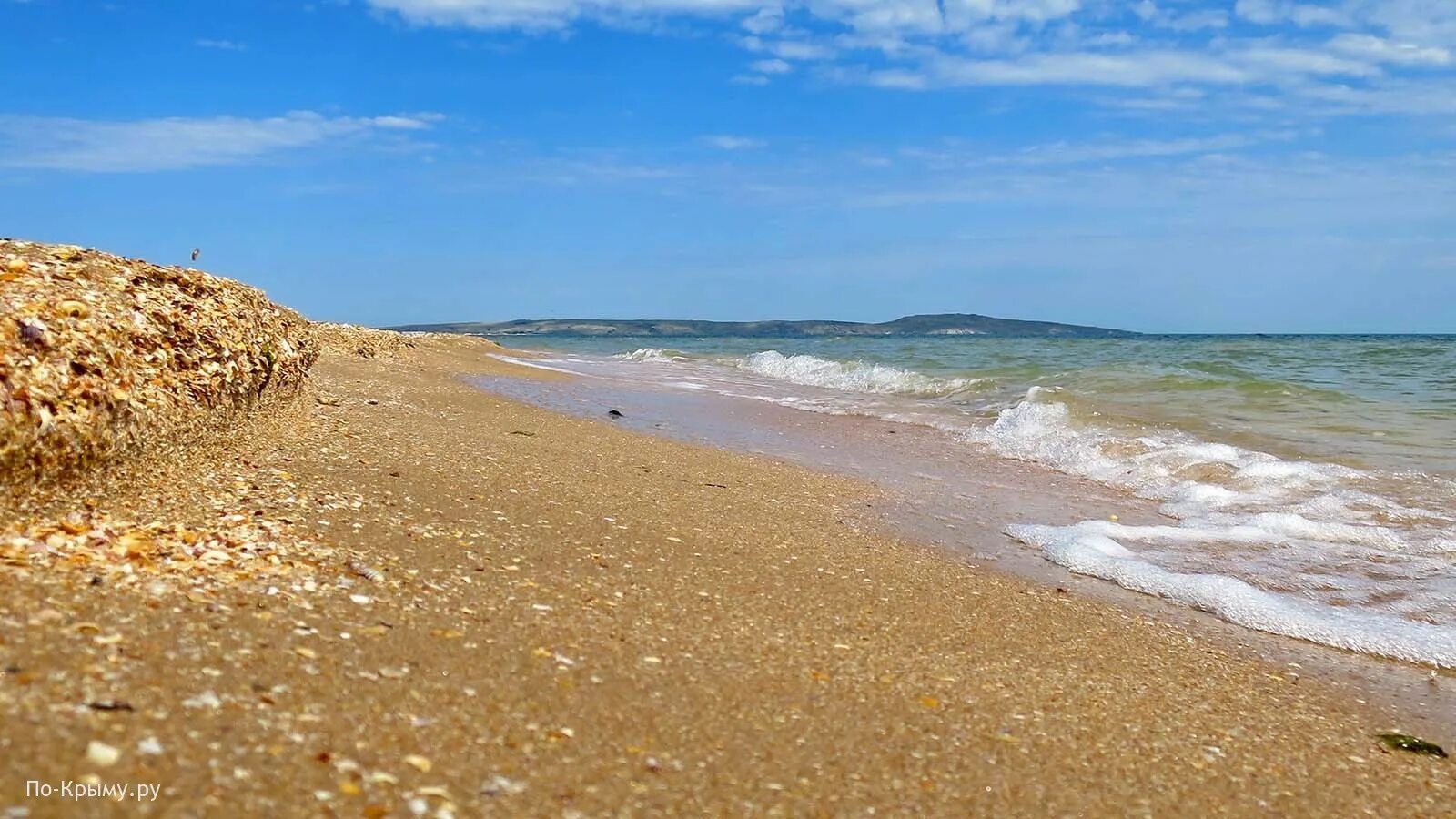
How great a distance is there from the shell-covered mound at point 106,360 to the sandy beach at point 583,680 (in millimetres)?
187

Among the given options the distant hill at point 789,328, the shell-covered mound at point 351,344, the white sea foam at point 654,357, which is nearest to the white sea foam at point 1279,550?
the shell-covered mound at point 351,344

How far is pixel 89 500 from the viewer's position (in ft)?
12.7

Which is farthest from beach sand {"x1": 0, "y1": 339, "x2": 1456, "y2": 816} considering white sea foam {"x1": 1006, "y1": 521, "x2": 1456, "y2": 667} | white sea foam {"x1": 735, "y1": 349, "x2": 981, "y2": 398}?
white sea foam {"x1": 735, "y1": 349, "x2": 981, "y2": 398}

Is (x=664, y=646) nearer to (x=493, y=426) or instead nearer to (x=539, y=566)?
(x=539, y=566)

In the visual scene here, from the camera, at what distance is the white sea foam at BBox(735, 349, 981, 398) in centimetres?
2045

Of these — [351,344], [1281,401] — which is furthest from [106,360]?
[1281,401]

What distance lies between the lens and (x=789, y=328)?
15600 cm

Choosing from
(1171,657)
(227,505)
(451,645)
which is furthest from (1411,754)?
(227,505)

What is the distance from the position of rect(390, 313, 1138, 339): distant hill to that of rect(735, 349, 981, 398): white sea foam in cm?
9907

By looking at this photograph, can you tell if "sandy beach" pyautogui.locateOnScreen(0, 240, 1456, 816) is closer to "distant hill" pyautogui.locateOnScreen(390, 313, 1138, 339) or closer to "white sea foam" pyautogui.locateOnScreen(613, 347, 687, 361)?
"white sea foam" pyautogui.locateOnScreen(613, 347, 687, 361)

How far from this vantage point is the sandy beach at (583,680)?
240 cm

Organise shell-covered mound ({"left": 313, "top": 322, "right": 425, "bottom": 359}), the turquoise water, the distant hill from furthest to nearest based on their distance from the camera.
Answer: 1. the distant hill
2. shell-covered mound ({"left": 313, "top": 322, "right": 425, "bottom": 359})
3. the turquoise water

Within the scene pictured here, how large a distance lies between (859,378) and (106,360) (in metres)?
20.2

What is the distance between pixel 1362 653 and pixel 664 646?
3687mm
